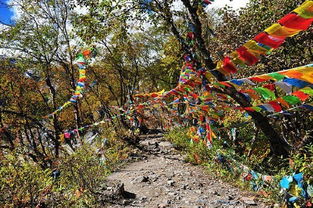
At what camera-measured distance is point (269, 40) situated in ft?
10.3

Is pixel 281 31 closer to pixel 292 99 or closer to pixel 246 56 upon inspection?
pixel 246 56

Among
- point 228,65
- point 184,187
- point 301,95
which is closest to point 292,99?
point 301,95

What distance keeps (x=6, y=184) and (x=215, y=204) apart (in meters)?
4.45

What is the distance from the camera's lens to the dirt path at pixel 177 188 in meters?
5.41

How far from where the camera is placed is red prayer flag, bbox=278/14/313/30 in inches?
109

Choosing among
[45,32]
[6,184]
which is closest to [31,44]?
[45,32]

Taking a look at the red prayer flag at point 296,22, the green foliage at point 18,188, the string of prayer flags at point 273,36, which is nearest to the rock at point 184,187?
the green foliage at point 18,188

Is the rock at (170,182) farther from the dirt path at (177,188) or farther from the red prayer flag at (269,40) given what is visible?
the red prayer flag at (269,40)

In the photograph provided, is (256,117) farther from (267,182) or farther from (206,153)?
(206,153)

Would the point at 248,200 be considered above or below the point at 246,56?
below

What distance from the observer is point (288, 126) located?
7.90 m

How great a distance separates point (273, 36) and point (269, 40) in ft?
0.26

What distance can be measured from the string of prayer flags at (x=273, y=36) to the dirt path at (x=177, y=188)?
310 centimetres

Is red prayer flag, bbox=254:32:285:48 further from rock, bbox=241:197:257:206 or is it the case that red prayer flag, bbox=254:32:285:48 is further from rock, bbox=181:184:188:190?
rock, bbox=181:184:188:190
